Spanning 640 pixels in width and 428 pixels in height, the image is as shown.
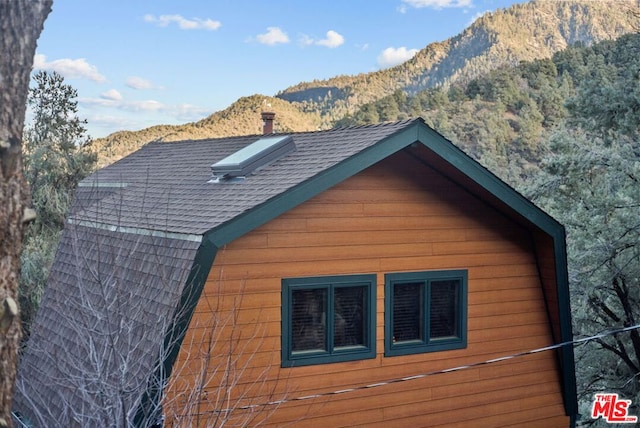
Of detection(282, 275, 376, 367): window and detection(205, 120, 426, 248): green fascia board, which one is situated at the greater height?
detection(205, 120, 426, 248): green fascia board

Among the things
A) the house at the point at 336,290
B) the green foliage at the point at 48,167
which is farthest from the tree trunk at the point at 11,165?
the green foliage at the point at 48,167

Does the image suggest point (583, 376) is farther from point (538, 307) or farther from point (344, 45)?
point (344, 45)

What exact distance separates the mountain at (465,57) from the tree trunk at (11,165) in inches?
1129

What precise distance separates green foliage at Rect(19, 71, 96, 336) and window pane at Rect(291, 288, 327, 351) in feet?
16.7

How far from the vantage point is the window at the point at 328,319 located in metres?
6.65

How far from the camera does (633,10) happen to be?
12.2 meters

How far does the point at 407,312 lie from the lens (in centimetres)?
734

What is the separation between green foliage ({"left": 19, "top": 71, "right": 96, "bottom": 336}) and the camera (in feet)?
40.6

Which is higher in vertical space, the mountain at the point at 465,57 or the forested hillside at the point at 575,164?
the mountain at the point at 465,57

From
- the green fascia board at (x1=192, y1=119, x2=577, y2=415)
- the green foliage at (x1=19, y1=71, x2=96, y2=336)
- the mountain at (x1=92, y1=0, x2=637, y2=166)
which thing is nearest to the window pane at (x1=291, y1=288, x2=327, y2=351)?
the green fascia board at (x1=192, y1=119, x2=577, y2=415)

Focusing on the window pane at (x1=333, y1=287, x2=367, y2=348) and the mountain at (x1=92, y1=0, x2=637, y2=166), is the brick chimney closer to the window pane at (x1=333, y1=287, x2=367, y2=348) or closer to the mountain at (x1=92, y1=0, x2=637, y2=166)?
the window pane at (x1=333, y1=287, x2=367, y2=348)
